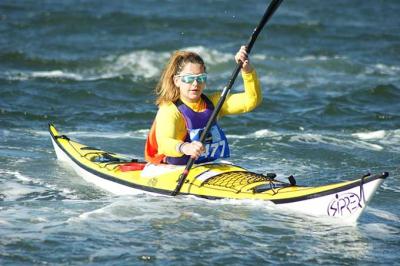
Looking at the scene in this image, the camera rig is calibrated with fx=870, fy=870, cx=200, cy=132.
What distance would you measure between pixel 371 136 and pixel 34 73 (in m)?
6.20

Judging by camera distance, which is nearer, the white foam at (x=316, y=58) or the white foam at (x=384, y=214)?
the white foam at (x=384, y=214)

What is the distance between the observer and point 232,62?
52.3 feet

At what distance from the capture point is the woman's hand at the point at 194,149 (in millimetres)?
6543

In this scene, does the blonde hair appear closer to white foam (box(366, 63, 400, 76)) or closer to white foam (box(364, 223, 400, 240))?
white foam (box(364, 223, 400, 240))

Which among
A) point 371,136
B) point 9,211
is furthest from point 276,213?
point 371,136

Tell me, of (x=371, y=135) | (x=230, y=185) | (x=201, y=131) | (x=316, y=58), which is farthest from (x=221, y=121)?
(x=316, y=58)

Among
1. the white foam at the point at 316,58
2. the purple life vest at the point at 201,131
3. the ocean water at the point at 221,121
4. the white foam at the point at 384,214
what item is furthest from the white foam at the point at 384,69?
the purple life vest at the point at 201,131

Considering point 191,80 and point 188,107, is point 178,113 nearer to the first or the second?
→ point 188,107

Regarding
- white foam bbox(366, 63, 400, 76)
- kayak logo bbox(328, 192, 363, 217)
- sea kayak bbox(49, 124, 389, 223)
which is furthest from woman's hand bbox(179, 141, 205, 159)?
white foam bbox(366, 63, 400, 76)

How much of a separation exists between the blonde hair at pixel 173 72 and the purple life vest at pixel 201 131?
0.08m

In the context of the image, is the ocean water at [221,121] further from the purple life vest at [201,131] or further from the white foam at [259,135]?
the purple life vest at [201,131]

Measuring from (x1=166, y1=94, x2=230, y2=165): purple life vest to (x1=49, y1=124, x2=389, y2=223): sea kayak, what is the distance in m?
0.09

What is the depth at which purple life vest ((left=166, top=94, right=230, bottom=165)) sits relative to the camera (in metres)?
7.00

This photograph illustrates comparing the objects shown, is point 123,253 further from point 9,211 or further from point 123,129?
point 123,129
